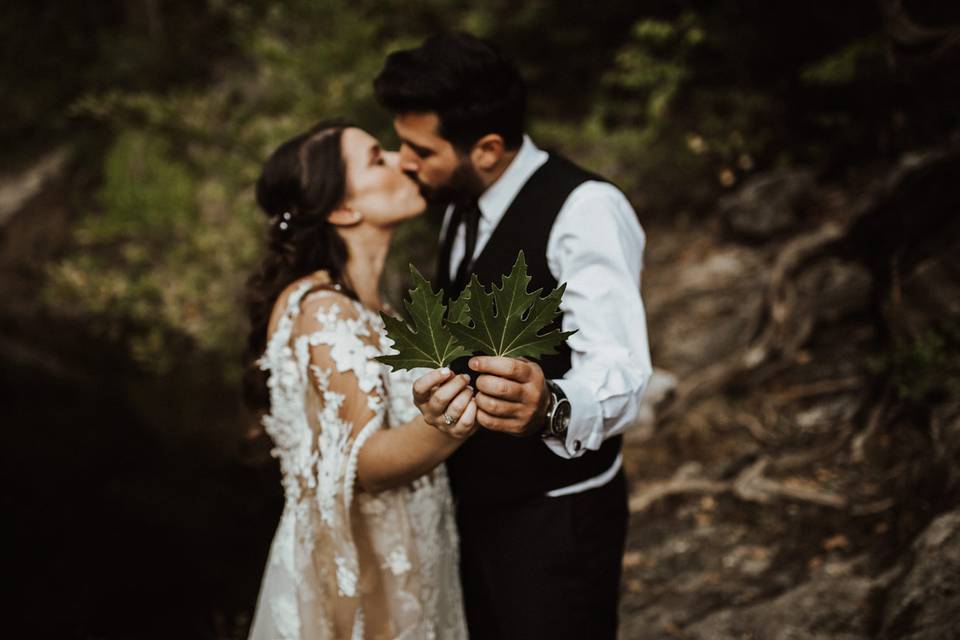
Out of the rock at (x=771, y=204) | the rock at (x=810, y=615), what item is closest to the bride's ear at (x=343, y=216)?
the rock at (x=810, y=615)

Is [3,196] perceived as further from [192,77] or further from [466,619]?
[466,619]

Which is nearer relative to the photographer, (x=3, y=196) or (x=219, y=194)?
(x=219, y=194)

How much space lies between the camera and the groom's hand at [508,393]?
1.35 meters

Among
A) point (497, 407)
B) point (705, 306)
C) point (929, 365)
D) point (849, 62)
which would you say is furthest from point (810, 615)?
point (849, 62)

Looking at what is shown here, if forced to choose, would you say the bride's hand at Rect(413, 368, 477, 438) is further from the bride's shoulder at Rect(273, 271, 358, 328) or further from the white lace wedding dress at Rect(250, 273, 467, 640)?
the bride's shoulder at Rect(273, 271, 358, 328)

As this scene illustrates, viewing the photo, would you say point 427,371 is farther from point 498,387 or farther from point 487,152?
point 487,152

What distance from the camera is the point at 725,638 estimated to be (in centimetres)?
300

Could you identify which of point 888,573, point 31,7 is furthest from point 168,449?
point 31,7

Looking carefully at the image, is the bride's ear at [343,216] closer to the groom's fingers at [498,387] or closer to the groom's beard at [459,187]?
the groom's beard at [459,187]

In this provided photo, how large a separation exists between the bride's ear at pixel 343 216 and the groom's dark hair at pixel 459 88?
33cm

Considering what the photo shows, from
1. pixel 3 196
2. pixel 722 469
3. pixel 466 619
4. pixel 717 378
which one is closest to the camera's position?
pixel 466 619

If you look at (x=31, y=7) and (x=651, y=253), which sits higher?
(x=31, y=7)

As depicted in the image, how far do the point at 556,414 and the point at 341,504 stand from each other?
0.71m

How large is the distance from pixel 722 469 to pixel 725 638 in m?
1.32
